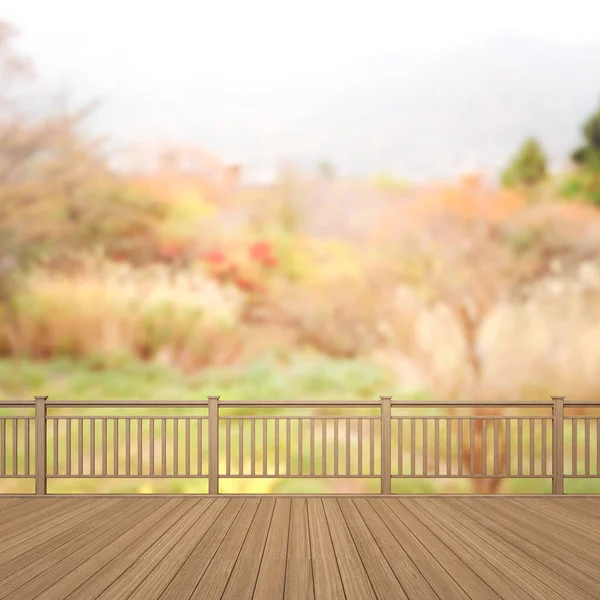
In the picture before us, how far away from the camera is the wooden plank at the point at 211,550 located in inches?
133

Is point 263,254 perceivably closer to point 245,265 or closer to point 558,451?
point 245,265

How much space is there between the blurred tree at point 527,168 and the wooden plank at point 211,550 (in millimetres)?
9516

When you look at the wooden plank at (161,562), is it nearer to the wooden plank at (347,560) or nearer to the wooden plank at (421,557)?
the wooden plank at (347,560)

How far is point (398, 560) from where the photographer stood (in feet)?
12.6

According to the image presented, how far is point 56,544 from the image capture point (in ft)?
13.8

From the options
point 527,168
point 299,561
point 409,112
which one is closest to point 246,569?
point 299,561

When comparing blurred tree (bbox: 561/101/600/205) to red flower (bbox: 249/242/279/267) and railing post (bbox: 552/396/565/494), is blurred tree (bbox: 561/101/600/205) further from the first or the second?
railing post (bbox: 552/396/565/494)

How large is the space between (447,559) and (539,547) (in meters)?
0.75

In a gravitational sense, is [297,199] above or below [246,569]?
above

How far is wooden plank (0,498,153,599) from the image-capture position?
3.51 meters

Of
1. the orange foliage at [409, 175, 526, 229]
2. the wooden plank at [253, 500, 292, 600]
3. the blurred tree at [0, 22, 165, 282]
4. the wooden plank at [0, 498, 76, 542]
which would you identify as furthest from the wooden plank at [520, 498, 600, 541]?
the blurred tree at [0, 22, 165, 282]

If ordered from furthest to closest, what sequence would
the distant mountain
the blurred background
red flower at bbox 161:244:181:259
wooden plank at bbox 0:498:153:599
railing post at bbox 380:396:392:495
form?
1. the distant mountain
2. red flower at bbox 161:244:181:259
3. the blurred background
4. railing post at bbox 380:396:392:495
5. wooden plank at bbox 0:498:153:599

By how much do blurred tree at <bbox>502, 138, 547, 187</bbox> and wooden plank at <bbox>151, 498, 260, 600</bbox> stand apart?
9516 millimetres

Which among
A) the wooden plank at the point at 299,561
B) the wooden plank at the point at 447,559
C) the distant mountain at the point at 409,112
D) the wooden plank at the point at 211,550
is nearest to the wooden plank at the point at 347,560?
the wooden plank at the point at 299,561
